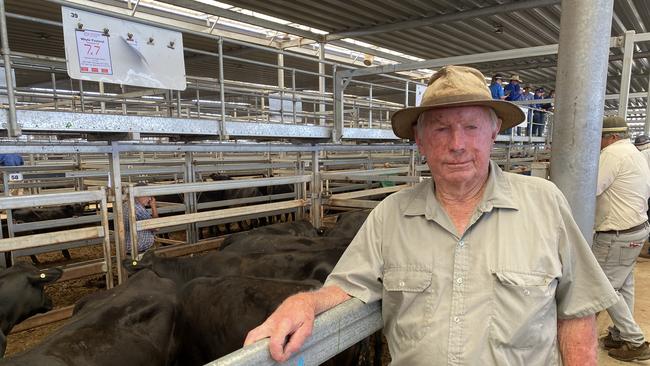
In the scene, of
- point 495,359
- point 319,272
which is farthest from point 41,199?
point 495,359

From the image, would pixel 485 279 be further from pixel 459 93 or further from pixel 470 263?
pixel 459 93

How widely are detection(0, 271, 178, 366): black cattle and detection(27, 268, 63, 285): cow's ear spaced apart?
69cm

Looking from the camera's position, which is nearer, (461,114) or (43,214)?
(461,114)

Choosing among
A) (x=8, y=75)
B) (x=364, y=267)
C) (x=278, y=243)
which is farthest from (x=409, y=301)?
(x=278, y=243)

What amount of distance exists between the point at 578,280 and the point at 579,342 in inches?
8.5

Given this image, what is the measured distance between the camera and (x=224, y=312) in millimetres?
3252

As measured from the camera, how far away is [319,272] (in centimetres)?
394

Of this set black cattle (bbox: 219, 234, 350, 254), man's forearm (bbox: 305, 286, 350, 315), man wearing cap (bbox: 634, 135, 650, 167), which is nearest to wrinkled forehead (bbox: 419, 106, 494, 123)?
man's forearm (bbox: 305, 286, 350, 315)

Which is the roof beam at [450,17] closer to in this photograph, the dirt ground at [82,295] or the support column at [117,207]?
the dirt ground at [82,295]

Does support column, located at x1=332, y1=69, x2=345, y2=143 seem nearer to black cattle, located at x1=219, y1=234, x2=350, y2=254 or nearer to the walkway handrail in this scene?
black cattle, located at x1=219, y1=234, x2=350, y2=254

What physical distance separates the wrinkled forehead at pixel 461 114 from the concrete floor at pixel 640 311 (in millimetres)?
3379

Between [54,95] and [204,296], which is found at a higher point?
[54,95]

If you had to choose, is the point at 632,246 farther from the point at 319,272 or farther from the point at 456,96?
the point at 456,96

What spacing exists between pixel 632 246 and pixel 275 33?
987 centimetres
